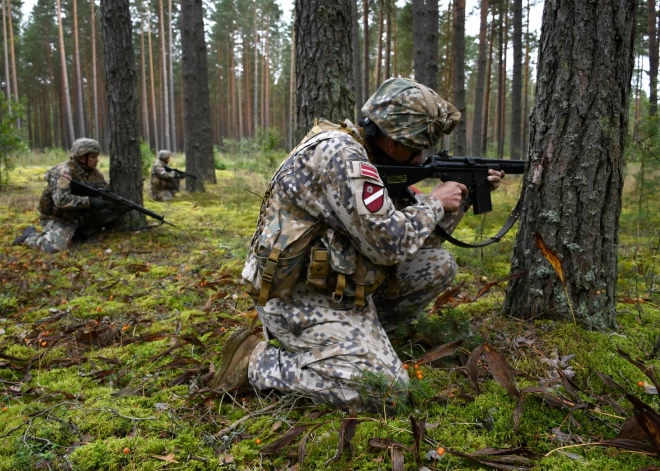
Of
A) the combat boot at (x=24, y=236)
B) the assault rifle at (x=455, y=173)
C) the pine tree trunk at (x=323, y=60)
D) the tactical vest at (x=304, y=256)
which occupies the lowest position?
the combat boot at (x=24, y=236)

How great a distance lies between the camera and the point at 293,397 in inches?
93.4

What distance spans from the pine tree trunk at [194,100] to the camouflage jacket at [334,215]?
9.72 metres

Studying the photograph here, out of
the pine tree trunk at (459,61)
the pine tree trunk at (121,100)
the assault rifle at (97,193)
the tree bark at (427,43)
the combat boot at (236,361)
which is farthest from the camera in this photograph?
the pine tree trunk at (459,61)

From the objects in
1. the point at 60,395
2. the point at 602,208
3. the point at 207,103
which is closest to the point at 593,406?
the point at 602,208

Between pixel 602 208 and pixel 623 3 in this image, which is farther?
pixel 602 208

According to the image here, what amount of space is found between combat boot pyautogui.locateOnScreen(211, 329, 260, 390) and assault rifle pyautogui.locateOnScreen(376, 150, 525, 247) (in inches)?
50.4

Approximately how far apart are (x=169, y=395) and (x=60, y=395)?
63cm

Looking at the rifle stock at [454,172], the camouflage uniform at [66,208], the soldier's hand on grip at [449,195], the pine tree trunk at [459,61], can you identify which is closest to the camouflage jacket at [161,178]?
the camouflage uniform at [66,208]

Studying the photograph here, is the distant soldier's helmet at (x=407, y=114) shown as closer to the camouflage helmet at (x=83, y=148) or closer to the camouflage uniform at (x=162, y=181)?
the camouflage helmet at (x=83, y=148)

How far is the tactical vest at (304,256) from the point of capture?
2.37m

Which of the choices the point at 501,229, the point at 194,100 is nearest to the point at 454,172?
the point at 501,229

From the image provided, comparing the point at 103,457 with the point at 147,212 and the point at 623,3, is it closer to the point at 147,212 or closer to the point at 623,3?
the point at 623,3

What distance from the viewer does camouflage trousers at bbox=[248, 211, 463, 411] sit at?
7.40 feet

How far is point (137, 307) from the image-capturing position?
405cm
